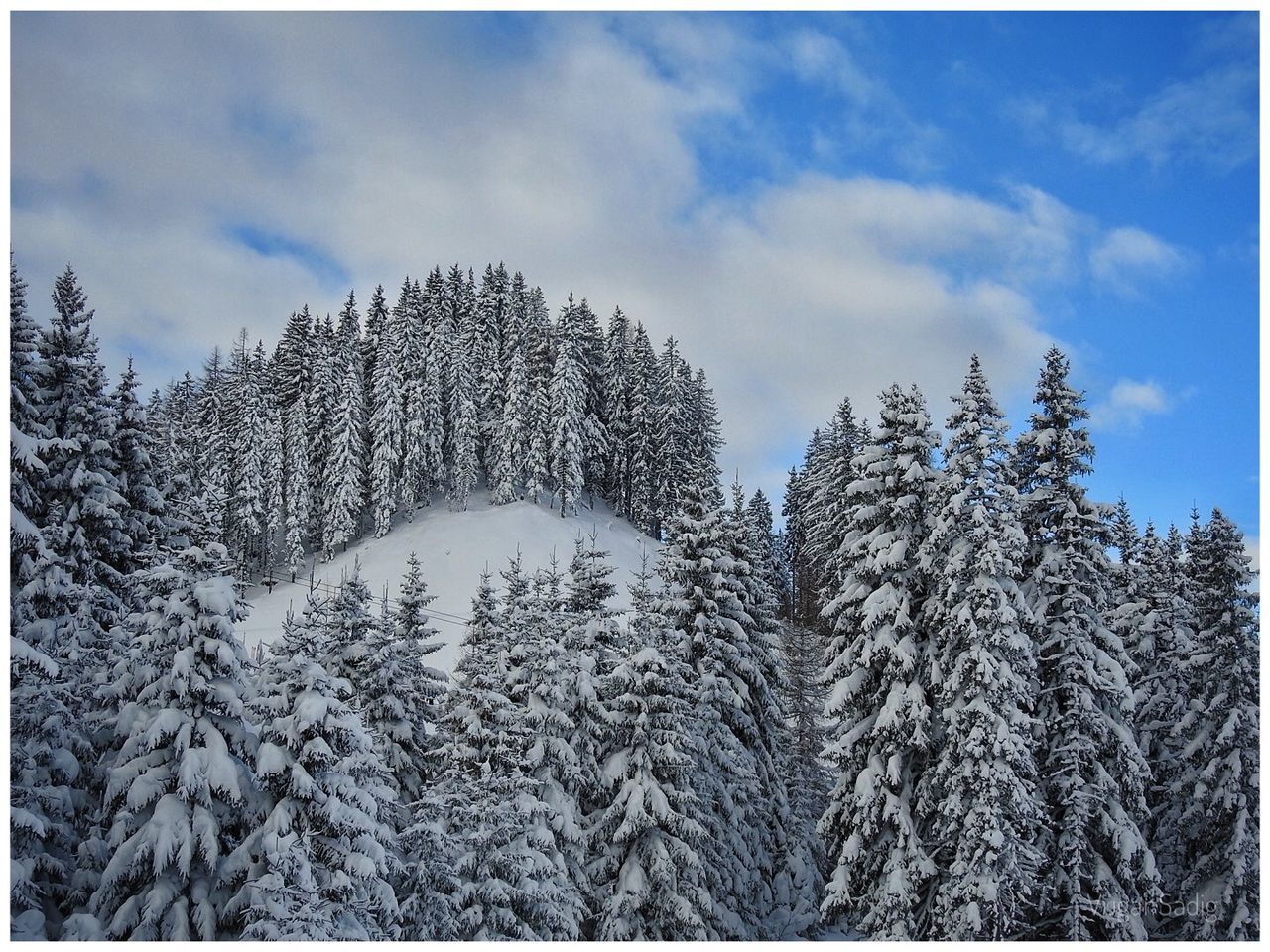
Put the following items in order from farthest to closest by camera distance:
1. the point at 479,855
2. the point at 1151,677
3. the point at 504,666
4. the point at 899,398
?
1. the point at 1151,677
2. the point at 899,398
3. the point at 504,666
4. the point at 479,855

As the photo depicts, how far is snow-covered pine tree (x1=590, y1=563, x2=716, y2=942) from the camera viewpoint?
20.5 meters

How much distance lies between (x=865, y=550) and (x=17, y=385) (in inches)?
835

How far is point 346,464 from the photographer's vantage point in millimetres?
63219

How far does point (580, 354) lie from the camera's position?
73312 millimetres

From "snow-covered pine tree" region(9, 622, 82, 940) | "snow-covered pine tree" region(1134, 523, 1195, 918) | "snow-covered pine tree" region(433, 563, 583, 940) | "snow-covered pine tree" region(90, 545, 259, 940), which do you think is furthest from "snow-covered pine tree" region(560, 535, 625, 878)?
"snow-covered pine tree" region(1134, 523, 1195, 918)

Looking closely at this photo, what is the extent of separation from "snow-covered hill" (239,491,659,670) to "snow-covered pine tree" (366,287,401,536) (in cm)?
245

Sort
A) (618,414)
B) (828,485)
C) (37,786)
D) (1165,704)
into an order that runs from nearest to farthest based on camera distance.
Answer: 1. (37,786)
2. (1165,704)
3. (828,485)
4. (618,414)

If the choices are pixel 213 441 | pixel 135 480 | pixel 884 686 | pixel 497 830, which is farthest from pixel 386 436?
pixel 497 830

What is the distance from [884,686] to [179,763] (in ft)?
53.3

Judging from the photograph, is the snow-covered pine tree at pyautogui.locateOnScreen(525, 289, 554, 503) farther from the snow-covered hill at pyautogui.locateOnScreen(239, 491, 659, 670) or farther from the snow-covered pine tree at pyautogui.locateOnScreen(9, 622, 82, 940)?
the snow-covered pine tree at pyautogui.locateOnScreen(9, 622, 82, 940)

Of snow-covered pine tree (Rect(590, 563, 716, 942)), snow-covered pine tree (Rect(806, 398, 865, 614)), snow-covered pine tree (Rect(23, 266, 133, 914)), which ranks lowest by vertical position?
snow-covered pine tree (Rect(590, 563, 716, 942))

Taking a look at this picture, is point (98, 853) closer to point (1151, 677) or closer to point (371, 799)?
point (371, 799)

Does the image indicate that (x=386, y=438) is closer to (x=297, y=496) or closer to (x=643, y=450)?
(x=297, y=496)

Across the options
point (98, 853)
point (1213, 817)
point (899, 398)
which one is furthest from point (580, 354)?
point (98, 853)
